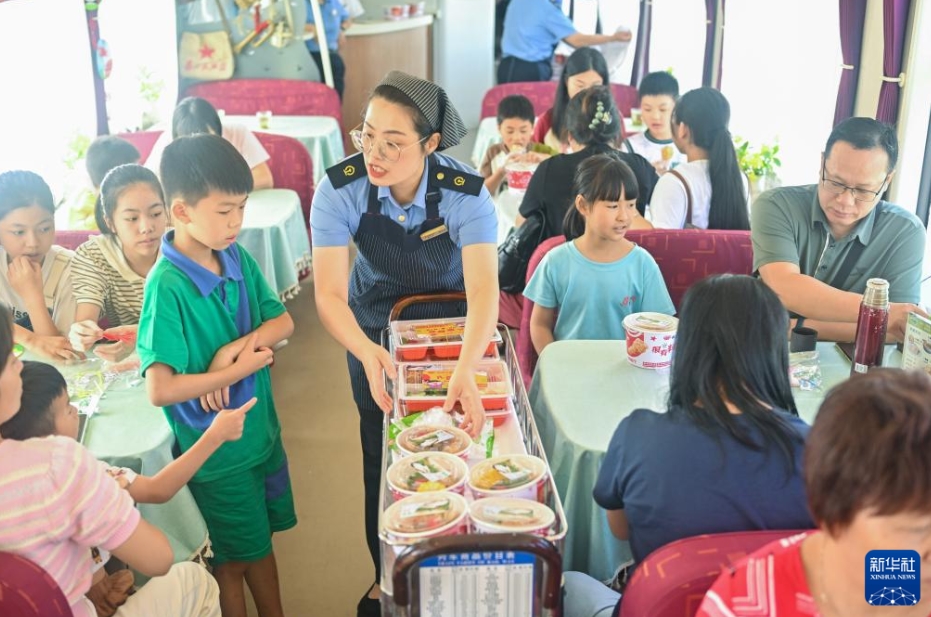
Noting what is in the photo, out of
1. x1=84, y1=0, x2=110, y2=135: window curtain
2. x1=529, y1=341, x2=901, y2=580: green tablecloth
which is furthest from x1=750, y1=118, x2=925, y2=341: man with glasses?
x1=84, y1=0, x2=110, y2=135: window curtain

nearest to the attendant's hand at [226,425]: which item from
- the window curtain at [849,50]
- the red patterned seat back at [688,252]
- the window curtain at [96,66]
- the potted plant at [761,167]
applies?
the red patterned seat back at [688,252]

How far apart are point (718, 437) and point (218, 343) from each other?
1.16 m

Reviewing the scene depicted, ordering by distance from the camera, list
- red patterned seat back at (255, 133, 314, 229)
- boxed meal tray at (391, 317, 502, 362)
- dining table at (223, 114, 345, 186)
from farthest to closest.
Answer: dining table at (223, 114, 345, 186)
red patterned seat back at (255, 133, 314, 229)
boxed meal tray at (391, 317, 502, 362)

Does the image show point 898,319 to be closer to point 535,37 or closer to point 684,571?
point 684,571

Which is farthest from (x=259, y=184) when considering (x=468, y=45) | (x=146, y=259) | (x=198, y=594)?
(x=468, y=45)

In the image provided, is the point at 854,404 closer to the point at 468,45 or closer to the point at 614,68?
the point at 614,68

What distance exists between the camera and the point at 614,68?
7059 millimetres

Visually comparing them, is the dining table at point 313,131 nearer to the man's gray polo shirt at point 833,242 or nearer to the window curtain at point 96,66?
the window curtain at point 96,66

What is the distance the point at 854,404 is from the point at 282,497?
1569 mm

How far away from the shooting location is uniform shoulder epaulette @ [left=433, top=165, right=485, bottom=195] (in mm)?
2117

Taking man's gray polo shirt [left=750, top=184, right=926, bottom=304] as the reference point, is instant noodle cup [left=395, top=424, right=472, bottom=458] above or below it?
below

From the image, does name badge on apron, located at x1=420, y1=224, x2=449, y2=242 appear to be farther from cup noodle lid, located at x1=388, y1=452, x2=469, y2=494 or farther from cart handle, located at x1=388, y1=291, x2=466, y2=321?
cup noodle lid, located at x1=388, y1=452, x2=469, y2=494

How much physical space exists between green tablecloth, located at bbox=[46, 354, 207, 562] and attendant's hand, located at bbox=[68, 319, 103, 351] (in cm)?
25

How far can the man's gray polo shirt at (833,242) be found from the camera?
7.82ft
